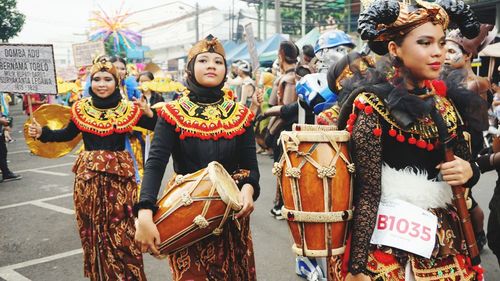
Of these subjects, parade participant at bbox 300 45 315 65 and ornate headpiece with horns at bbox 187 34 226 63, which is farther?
parade participant at bbox 300 45 315 65

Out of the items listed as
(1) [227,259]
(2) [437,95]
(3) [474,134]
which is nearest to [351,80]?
(2) [437,95]

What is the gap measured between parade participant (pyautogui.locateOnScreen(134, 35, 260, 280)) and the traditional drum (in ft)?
0.59

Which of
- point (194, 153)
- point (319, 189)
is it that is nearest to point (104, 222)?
point (194, 153)

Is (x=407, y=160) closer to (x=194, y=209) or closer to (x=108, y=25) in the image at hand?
(x=194, y=209)

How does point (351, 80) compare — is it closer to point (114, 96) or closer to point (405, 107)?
point (405, 107)

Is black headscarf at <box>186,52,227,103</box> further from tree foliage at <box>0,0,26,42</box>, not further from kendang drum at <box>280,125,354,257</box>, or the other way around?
tree foliage at <box>0,0,26,42</box>

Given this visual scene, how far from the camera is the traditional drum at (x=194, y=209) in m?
2.35

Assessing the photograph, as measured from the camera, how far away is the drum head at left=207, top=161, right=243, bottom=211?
7.76ft

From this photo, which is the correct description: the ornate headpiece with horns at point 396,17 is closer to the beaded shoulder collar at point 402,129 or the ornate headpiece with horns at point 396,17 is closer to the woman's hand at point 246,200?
the beaded shoulder collar at point 402,129

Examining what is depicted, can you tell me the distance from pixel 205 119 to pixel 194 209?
599mm

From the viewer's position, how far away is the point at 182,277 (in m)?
2.65

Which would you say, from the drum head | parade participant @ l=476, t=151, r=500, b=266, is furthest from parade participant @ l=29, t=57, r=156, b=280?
parade participant @ l=476, t=151, r=500, b=266

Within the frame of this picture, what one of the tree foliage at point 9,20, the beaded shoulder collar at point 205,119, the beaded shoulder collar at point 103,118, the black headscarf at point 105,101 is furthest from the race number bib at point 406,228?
the tree foliage at point 9,20

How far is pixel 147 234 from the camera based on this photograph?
7.51 ft
